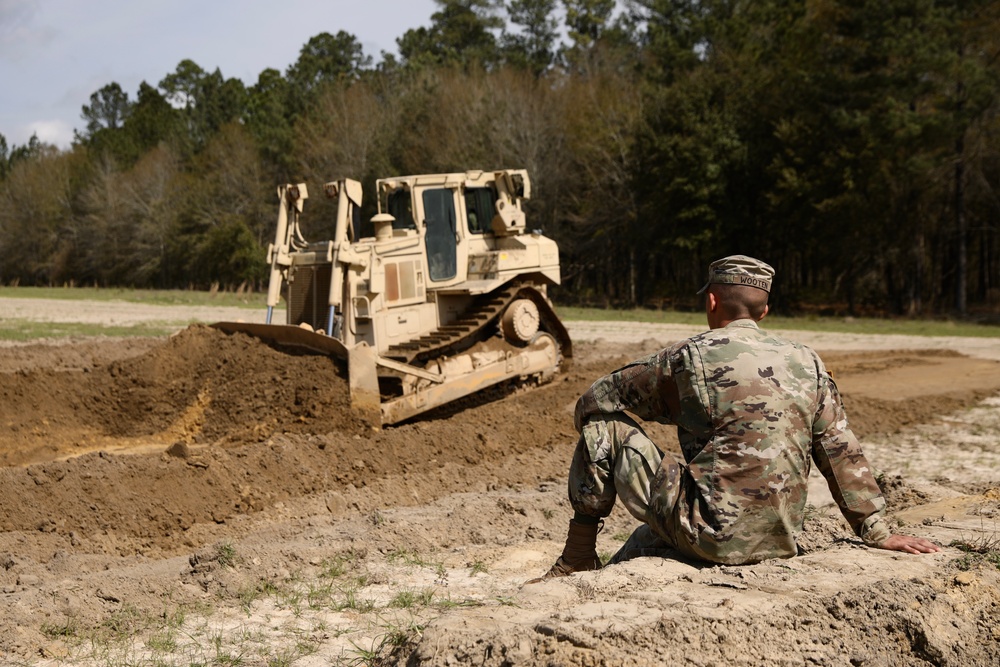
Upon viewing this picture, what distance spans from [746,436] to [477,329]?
783 centimetres

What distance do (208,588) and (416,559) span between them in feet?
4.42

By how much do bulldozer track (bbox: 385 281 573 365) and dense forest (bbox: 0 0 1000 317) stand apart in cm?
1887

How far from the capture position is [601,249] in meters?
40.7

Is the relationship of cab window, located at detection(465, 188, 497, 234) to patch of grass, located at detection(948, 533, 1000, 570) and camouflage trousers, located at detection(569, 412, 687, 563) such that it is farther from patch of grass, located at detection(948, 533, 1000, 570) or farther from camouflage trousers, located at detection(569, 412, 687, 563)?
patch of grass, located at detection(948, 533, 1000, 570)

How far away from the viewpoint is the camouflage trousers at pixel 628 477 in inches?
165

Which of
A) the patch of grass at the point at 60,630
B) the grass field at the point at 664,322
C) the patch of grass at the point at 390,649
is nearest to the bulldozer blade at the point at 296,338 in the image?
the patch of grass at the point at 60,630

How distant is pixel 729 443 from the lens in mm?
4090

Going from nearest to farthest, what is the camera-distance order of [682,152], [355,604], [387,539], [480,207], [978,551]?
[978,551]
[355,604]
[387,539]
[480,207]
[682,152]

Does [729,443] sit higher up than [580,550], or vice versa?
[729,443]

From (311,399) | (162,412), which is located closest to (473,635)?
(311,399)

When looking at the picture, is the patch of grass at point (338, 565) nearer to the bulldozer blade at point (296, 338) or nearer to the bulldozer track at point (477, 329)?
the bulldozer blade at point (296, 338)

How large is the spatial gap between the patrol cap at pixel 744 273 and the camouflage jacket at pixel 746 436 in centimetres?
18

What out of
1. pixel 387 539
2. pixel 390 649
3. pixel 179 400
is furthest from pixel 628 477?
pixel 179 400

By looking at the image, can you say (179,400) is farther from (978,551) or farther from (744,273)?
(978,551)
